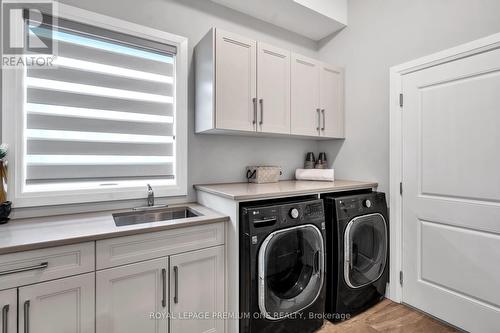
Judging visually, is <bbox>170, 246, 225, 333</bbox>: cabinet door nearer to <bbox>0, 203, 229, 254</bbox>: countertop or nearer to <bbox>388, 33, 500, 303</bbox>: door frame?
<bbox>0, 203, 229, 254</bbox>: countertop

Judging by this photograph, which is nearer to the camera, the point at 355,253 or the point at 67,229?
the point at 67,229

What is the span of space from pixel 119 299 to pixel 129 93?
146 centimetres

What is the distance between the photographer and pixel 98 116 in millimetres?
1832

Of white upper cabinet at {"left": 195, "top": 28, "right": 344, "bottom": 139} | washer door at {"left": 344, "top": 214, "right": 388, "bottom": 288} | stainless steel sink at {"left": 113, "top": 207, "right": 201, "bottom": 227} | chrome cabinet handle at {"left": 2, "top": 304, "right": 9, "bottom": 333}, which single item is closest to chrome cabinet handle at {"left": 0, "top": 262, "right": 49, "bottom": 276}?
chrome cabinet handle at {"left": 2, "top": 304, "right": 9, "bottom": 333}

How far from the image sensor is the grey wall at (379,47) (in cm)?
176

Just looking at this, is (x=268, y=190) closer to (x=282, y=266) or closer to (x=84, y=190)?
(x=282, y=266)

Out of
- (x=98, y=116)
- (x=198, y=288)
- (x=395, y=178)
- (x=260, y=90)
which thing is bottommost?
(x=198, y=288)

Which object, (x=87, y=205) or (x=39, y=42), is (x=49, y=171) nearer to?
(x=87, y=205)

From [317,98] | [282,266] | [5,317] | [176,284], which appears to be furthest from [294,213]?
[5,317]

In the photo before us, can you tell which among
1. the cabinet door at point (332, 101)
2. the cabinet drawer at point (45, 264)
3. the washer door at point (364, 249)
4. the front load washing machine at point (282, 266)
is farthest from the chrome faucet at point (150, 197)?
the cabinet door at point (332, 101)

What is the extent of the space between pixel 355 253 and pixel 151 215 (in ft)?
5.48

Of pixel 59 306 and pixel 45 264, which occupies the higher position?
pixel 45 264

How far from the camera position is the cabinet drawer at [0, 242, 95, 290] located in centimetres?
109

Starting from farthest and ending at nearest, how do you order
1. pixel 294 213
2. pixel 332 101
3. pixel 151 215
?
1. pixel 332 101
2. pixel 151 215
3. pixel 294 213
